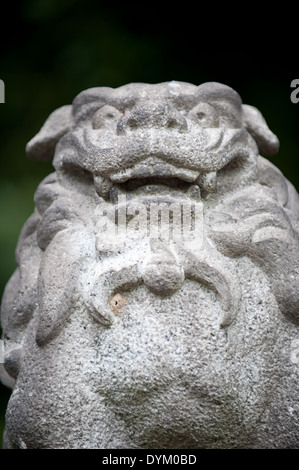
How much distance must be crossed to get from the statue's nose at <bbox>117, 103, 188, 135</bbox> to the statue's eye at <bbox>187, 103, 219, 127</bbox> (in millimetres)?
52

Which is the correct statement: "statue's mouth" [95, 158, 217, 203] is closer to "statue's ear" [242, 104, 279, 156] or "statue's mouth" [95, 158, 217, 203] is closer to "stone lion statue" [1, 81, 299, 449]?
"stone lion statue" [1, 81, 299, 449]

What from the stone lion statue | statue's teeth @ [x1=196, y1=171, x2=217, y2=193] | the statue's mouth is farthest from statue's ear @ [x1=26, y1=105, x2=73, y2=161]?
statue's teeth @ [x1=196, y1=171, x2=217, y2=193]

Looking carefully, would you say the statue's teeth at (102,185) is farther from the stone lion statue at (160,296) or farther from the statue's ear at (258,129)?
the statue's ear at (258,129)

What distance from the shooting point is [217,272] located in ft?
4.00

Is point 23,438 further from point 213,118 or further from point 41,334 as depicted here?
point 213,118

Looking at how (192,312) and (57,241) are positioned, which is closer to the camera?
(192,312)

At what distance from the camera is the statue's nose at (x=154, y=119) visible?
1.29 meters

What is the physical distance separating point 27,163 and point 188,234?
3.92 feet

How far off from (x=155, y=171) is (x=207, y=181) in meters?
0.10

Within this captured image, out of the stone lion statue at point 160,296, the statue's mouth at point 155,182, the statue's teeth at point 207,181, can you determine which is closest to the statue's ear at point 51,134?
the stone lion statue at point 160,296

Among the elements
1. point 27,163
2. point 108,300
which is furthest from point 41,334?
point 27,163

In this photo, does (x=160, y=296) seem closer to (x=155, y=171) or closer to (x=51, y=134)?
(x=155, y=171)

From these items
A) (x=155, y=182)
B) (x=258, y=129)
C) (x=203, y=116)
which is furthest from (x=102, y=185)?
(x=258, y=129)

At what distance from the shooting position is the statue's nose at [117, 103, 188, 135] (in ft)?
4.24
